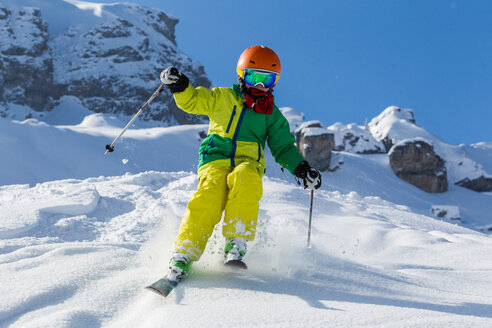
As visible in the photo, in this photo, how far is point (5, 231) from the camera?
3.74 meters

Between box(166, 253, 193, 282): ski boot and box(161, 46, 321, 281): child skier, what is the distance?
4 centimetres

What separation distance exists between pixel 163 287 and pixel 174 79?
57.9 inches

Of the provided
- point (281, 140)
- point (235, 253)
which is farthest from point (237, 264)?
point (281, 140)

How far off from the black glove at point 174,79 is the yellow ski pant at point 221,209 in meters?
0.73

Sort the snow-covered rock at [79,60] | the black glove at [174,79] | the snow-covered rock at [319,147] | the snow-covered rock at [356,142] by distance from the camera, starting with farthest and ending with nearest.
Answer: the snow-covered rock at [79,60], the snow-covered rock at [356,142], the snow-covered rock at [319,147], the black glove at [174,79]

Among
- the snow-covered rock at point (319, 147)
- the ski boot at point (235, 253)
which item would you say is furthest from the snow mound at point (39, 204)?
the snow-covered rock at point (319, 147)

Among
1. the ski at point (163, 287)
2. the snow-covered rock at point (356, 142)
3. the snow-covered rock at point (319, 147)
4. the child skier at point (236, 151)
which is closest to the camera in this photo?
the ski at point (163, 287)

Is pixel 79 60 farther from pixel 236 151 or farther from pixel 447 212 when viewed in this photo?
pixel 236 151

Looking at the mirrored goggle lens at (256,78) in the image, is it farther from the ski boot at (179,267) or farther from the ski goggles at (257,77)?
the ski boot at (179,267)

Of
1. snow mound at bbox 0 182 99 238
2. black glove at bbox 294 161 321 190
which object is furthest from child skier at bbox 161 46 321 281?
snow mound at bbox 0 182 99 238

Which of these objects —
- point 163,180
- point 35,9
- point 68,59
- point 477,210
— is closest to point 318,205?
point 163,180

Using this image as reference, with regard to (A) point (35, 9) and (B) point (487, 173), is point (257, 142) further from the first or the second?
(A) point (35, 9)

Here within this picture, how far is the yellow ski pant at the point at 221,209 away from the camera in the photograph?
2295 millimetres

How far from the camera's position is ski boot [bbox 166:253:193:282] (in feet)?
6.70
